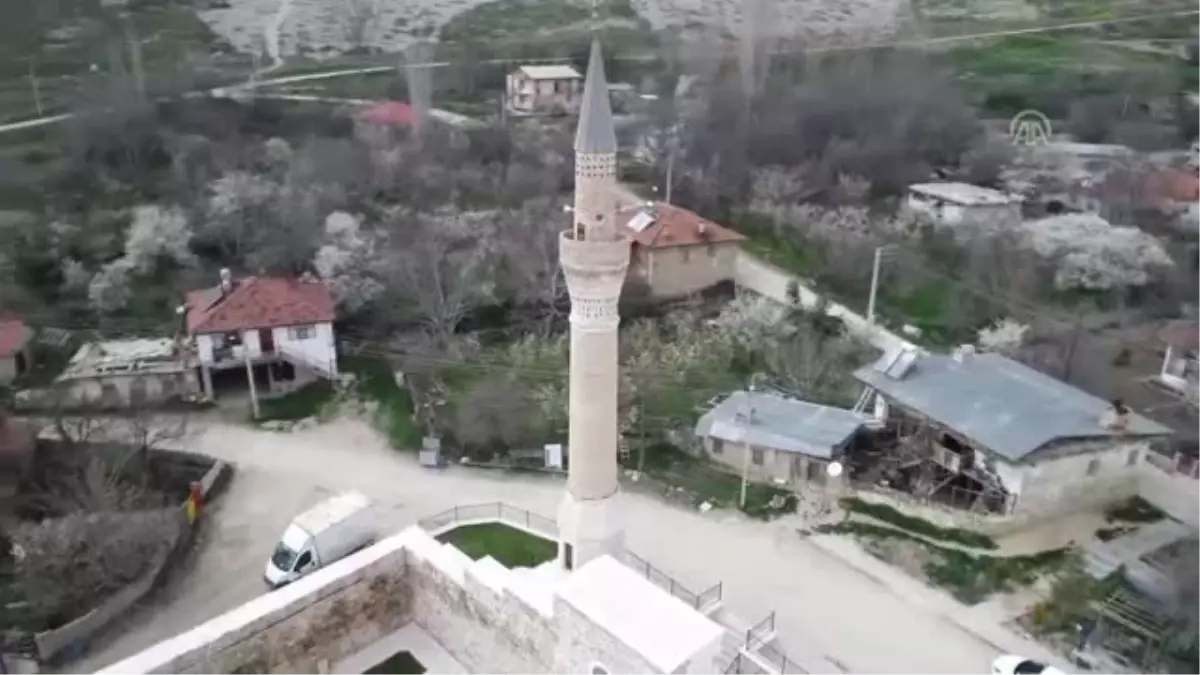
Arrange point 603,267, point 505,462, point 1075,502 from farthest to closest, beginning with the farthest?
point 505,462 → point 1075,502 → point 603,267

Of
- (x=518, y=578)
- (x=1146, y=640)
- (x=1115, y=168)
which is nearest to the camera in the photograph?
(x=518, y=578)

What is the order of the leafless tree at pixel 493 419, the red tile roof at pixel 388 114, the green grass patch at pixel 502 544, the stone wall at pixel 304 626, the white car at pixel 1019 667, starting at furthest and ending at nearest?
the red tile roof at pixel 388 114 → the leafless tree at pixel 493 419 → the green grass patch at pixel 502 544 → the white car at pixel 1019 667 → the stone wall at pixel 304 626

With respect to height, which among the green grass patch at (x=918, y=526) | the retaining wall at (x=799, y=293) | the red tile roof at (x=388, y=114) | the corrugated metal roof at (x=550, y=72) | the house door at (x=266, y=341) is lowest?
the green grass patch at (x=918, y=526)

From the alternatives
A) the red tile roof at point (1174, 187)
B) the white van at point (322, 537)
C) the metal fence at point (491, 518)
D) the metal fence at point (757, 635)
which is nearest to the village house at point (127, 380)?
the white van at point (322, 537)

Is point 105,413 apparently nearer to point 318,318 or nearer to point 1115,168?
point 318,318

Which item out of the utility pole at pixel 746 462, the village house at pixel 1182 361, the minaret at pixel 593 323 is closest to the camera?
the minaret at pixel 593 323

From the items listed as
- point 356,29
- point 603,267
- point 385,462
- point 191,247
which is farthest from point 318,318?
point 356,29

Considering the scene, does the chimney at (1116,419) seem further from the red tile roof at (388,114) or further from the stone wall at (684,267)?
the red tile roof at (388,114)

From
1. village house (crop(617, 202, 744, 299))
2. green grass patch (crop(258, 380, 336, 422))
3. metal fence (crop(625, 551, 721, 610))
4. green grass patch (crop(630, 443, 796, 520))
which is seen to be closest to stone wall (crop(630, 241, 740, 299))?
village house (crop(617, 202, 744, 299))
